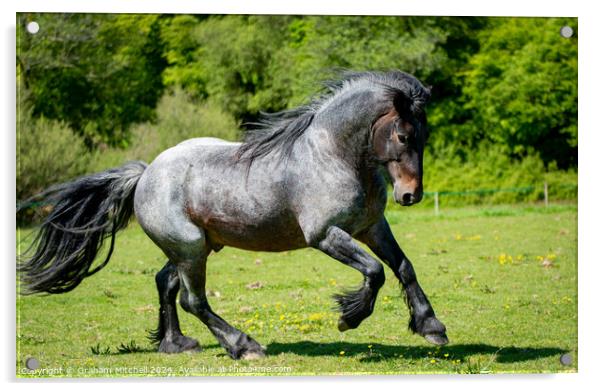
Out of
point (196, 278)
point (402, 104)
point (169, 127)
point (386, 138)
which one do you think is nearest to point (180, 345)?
point (196, 278)

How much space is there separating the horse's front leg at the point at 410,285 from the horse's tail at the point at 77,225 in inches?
75.0

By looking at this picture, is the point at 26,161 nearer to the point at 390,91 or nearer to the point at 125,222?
the point at 125,222

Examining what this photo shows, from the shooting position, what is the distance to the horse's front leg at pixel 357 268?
227 inches

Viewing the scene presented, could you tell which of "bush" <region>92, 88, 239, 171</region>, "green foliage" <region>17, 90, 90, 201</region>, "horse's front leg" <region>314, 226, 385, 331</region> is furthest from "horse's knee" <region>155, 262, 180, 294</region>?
"bush" <region>92, 88, 239, 171</region>

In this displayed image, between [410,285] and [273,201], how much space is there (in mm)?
1075

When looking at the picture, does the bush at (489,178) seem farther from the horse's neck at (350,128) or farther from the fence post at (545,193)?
the horse's neck at (350,128)

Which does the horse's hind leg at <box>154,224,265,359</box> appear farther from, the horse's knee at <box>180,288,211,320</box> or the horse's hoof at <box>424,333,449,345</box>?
the horse's hoof at <box>424,333,449,345</box>

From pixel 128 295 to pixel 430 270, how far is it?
3.33 m

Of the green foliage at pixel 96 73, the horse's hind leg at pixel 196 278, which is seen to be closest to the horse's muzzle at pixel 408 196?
the horse's hind leg at pixel 196 278

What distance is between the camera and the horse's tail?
6801mm

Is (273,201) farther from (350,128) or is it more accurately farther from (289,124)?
(350,128)

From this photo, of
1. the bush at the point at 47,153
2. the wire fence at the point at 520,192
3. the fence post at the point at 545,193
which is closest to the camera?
the bush at the point at 47,153

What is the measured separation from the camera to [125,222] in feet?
22.8
